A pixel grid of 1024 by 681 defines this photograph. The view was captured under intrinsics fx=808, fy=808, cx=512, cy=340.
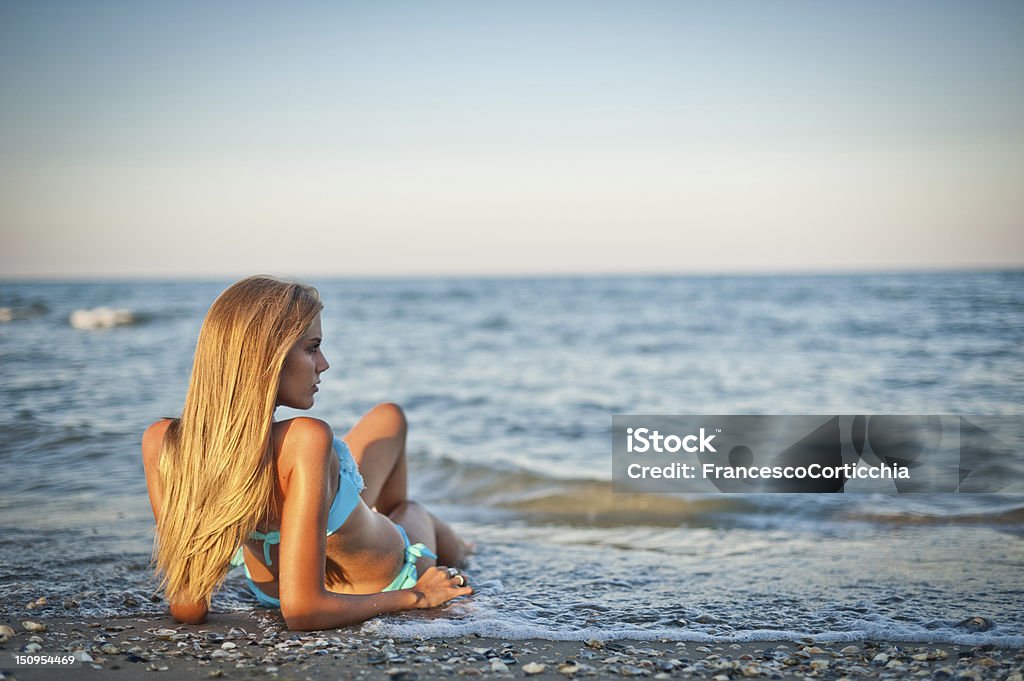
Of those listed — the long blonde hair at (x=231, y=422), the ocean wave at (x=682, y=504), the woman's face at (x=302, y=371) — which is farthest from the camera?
the ocean wave at (x=682, y=504)

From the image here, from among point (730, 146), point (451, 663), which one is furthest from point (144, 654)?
point (730, 146)

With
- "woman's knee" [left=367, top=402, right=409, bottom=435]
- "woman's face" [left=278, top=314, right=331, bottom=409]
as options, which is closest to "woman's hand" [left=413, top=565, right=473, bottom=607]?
"woman's knee" [left=367, top=402, right=409, bottom=435]

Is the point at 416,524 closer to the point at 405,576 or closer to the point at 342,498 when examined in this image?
the point at 405,576

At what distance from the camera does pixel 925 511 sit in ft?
19.2

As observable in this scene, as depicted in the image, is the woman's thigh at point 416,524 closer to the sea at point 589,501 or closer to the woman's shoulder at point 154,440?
the sea at point 589,501

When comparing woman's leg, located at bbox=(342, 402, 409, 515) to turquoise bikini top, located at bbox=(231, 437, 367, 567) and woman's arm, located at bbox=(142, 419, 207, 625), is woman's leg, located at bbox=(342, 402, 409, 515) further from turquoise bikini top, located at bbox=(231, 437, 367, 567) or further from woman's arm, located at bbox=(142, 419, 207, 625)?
woman's arm, located at bbox=(142, 419, 207, 625)

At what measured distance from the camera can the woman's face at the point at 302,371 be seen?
9.52 feet

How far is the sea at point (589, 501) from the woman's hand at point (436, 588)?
0.38 ft

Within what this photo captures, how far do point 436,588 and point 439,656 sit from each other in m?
0.40

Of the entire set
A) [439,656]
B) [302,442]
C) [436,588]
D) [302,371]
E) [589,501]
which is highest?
[302,371]

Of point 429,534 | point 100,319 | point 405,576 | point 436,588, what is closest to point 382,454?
point 429,534

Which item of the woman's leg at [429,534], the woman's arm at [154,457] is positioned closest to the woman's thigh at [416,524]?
the woman's leg at [429,534]

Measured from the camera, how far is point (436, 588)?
11.4 ft

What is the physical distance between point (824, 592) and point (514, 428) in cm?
496
